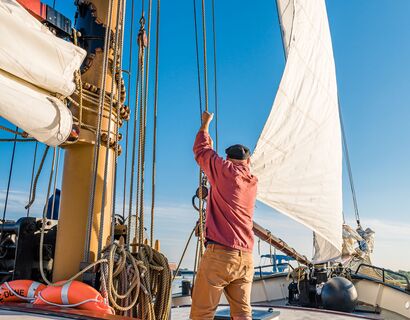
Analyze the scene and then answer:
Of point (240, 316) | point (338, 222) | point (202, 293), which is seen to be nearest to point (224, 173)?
point (202, 293)

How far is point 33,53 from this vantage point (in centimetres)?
218

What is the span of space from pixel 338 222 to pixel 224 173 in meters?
4.19

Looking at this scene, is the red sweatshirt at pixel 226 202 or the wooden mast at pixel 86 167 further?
the wooden mast at pixel 86 167

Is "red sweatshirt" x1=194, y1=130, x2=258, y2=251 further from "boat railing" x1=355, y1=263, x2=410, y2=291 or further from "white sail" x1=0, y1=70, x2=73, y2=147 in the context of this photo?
"boat railing" x1=355, y1=263, x2=410, y2=291

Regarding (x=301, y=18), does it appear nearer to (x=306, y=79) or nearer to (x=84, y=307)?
(x=306, y=79)

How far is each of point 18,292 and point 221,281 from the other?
119 cm

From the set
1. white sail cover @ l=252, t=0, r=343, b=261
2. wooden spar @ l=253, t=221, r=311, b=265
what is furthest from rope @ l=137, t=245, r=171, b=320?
wooden spar @ l=253, t=221, r=311, b=265

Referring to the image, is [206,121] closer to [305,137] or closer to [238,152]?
[238,152]

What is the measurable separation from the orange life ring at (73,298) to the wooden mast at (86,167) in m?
0.54

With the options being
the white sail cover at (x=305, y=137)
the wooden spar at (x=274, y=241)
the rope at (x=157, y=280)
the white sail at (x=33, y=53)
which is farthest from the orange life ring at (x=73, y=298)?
the wooden spar at (x=274, y=241)

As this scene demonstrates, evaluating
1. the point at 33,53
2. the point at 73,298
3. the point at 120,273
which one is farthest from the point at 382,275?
the point at 33,53

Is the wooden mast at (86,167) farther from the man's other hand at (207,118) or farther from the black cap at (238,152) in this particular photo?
the black cap at (238,152)

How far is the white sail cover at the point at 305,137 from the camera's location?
4812mm

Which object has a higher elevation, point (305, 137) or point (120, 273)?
point (305, 137)
